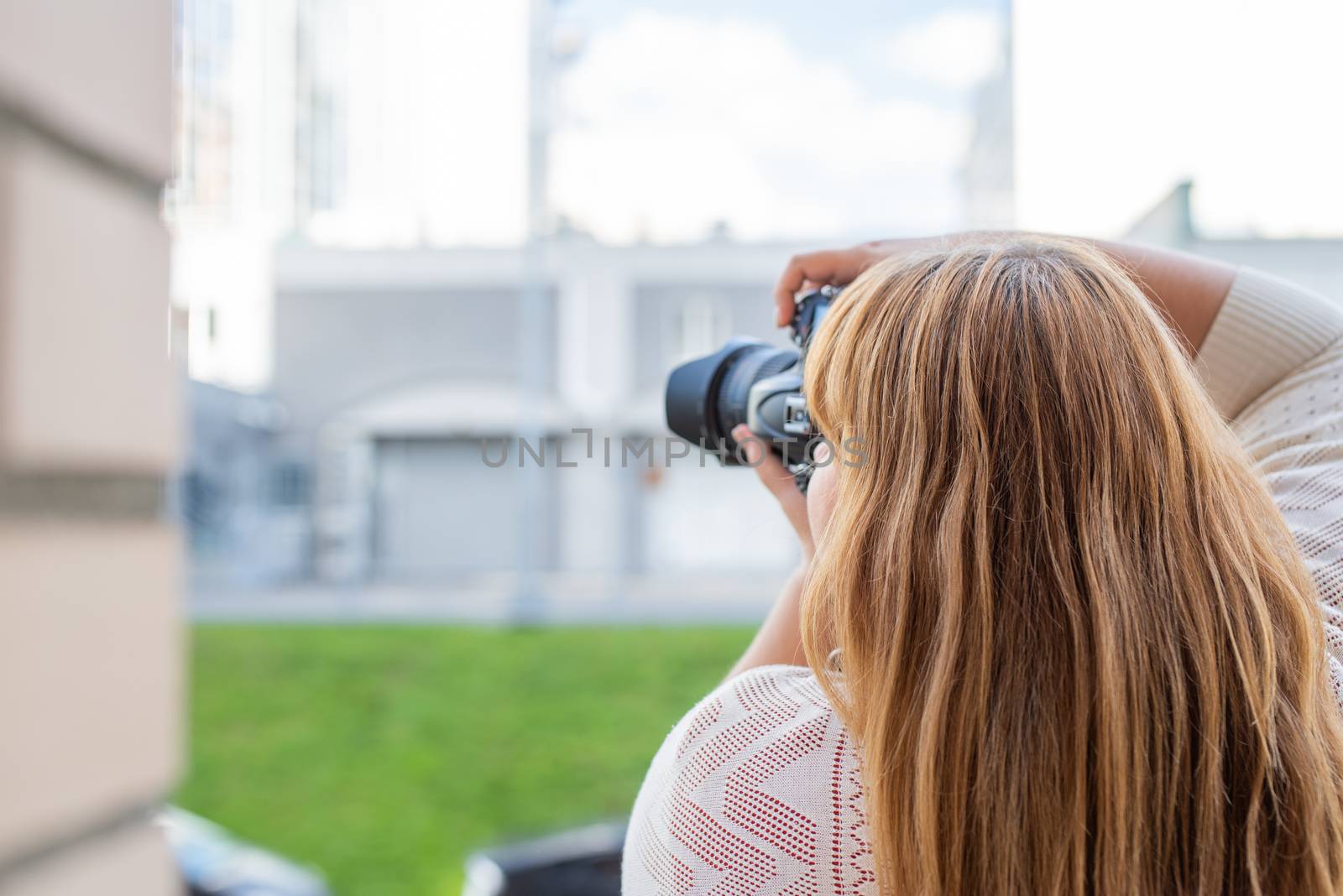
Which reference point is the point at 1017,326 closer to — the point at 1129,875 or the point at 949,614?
the point at 949,614

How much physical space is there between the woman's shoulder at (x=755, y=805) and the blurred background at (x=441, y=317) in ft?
0.77

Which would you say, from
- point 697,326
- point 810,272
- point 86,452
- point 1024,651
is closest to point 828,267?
point 810,272

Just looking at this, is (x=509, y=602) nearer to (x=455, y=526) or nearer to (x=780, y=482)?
(x=455, y=526)

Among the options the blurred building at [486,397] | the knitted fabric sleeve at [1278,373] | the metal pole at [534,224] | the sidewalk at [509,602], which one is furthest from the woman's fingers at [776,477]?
the blurred building at [486,397]

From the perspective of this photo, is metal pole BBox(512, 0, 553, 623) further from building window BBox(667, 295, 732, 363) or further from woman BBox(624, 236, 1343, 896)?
woman BBox(624, 236, 1343, 896)

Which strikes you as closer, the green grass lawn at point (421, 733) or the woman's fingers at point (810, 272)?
the woman's fingers at point (810, 272)

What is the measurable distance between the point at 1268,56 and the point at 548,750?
9.76 ft

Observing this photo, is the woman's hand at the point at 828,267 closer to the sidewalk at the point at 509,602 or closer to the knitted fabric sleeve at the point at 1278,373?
the knitted fabric sleeve at the point at 1278,373

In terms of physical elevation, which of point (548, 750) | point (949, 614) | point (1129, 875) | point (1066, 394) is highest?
point (1066, 394)

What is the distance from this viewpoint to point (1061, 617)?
1.53 feet

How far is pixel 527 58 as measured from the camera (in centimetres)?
366

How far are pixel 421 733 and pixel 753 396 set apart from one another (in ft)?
11.0

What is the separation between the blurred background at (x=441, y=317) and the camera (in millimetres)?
207

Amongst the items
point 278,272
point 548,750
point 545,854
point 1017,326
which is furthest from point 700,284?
point 1017,326
